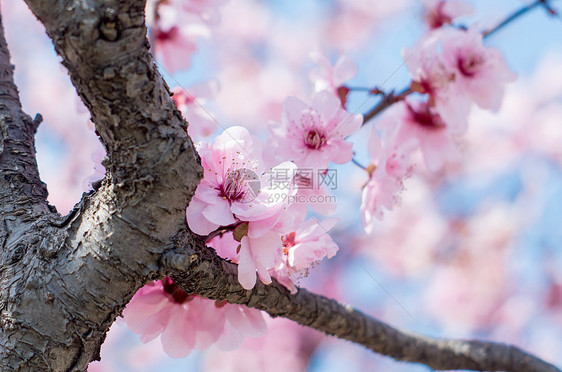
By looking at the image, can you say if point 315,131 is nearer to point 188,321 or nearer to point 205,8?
point 188,321

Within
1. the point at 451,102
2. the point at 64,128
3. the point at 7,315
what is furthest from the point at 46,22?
the point at 64,128

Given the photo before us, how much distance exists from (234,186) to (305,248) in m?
0.16

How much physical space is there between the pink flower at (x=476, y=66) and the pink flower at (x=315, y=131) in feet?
1.38

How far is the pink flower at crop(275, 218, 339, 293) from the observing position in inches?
29.9

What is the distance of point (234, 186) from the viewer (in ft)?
2.41

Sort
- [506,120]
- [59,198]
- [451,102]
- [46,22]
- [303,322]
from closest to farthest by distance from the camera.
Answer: [46,22] → [303,322] → [451,102] → [59,198] → [506,120]

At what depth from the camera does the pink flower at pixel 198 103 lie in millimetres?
1301

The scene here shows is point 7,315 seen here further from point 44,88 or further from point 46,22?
point 44,88

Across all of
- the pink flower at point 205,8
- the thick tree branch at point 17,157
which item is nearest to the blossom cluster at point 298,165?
the pink flower at point 205,8

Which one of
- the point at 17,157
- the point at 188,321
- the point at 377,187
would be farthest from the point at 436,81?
the point at 17,157

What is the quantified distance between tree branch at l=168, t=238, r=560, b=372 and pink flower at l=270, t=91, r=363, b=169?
0.89 ft

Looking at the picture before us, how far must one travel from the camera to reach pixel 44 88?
5.21 metres

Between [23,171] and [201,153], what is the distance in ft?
1.00

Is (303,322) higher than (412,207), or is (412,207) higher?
(412,207)
